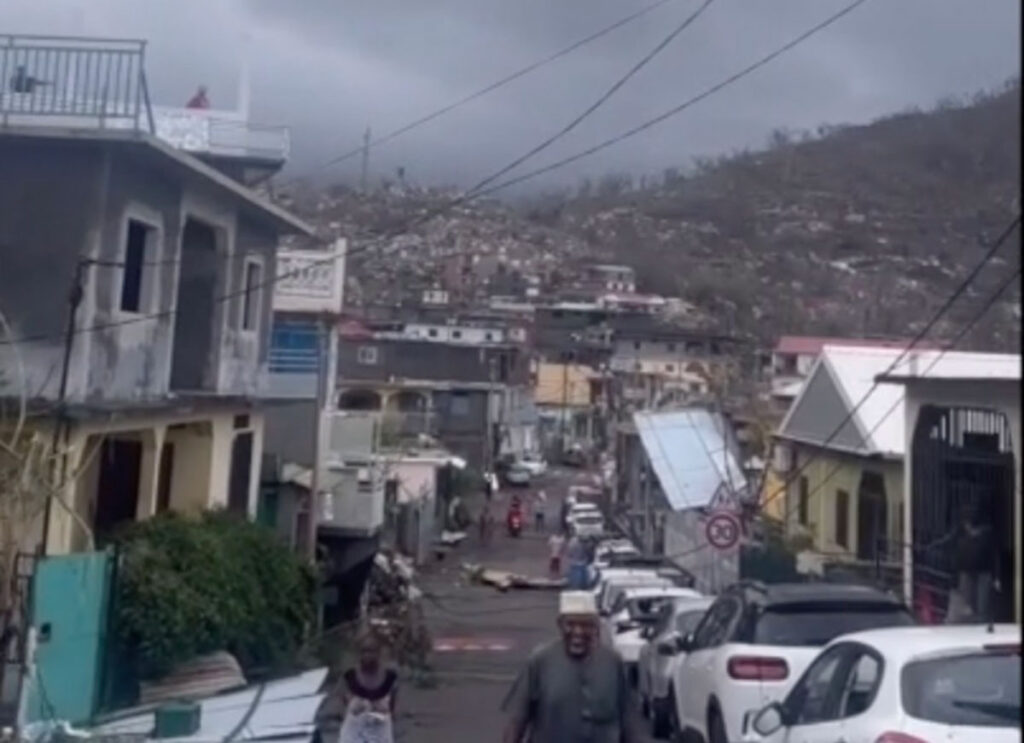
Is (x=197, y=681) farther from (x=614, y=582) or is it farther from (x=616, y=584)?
(x=614, y=582)

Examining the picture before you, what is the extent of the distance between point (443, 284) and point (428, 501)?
71.8 metres

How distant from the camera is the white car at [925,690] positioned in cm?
835

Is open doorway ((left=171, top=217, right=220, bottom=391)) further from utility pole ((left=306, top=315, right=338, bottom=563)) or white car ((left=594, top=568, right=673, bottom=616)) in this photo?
white car ((left=594, top=568, right=673, bottom=616))

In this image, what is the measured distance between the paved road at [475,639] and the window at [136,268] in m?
5.70

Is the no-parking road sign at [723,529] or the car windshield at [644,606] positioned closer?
the car windshield at [644,606]

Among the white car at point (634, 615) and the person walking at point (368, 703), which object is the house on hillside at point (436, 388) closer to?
the white car at point (634, 615)

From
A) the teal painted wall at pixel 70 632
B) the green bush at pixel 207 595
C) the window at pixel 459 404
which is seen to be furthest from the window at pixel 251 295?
the window at pixel 459 404

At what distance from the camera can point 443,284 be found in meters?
128

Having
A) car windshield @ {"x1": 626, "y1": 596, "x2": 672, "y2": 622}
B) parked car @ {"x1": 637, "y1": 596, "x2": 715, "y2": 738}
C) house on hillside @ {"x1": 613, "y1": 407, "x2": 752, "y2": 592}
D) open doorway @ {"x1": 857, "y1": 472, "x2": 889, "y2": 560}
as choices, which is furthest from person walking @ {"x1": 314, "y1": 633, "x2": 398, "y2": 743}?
house on hillside @ {"x1": 613, "y1": 407, "x2": 752, "y2": 592}

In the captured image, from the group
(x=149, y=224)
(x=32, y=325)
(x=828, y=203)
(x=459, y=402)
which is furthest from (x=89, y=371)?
(x=828, y=203)

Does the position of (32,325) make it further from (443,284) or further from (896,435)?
(443,284)

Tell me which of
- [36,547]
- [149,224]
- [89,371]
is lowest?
[36,547]

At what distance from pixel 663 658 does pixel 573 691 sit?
955 cm

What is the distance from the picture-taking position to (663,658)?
18531 millimetres
